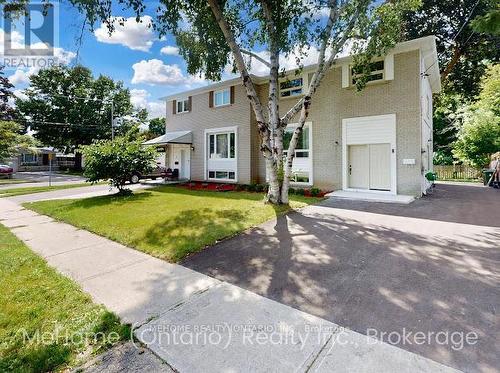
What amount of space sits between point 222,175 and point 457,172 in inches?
762

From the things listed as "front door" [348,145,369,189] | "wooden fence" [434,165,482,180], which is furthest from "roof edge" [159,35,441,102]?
"wooden fence" [434,165,482,180]

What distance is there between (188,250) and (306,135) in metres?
10.3

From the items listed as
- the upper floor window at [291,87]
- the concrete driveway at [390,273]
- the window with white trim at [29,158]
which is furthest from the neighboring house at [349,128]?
the window with white trim at [29,158]

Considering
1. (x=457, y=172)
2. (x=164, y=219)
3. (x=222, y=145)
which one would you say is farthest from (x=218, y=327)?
(x=457, y=172)

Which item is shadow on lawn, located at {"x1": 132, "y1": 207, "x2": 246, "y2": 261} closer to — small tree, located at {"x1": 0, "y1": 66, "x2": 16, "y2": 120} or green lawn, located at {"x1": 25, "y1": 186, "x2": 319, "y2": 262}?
green lawn, located at {"x1": 25, "y1": 186, "x2": 319, "y2": 262}

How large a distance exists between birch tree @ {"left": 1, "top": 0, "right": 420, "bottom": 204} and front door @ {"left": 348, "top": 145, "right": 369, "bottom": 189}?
2.99 m

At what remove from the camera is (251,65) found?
38.2 feet

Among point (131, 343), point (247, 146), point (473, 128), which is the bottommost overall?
point (131, 343)

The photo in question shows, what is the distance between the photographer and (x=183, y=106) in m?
20.0

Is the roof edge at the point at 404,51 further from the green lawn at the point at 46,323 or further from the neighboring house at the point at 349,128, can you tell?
the green lawn at the point at 46,323

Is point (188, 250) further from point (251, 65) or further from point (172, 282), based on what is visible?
point (251, 65)

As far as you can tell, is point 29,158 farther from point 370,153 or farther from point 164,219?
point 370,153

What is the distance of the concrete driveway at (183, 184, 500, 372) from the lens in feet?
9.05

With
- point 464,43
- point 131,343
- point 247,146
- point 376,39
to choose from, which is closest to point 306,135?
point 247,146
